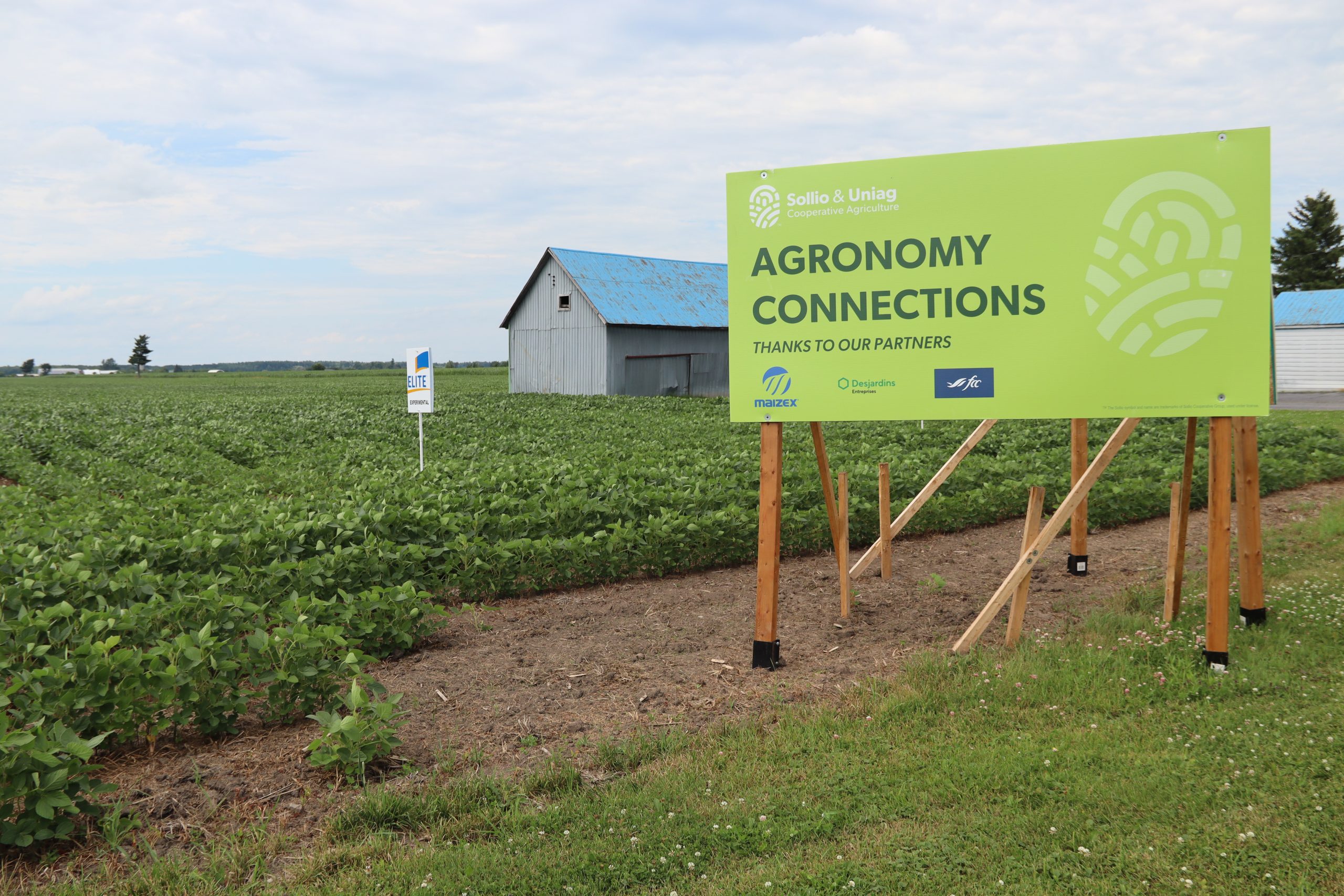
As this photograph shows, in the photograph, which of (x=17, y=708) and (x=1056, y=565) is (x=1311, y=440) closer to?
(x=1056, y=565)

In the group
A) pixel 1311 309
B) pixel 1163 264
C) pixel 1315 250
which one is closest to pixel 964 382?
pixel 1163 264

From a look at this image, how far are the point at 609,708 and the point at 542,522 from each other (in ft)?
11.9

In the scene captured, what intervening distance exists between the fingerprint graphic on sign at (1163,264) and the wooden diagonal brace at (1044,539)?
2.10 feet

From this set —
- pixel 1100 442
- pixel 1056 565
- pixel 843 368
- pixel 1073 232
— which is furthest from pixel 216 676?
pixel 1100 442

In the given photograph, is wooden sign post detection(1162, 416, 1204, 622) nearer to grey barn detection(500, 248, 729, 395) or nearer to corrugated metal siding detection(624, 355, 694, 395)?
grey barn detection(500, 248, 729, 395)

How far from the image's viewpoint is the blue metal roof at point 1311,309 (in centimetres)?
4181

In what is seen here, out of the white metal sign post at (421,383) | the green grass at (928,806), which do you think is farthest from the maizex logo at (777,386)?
the white metal sign post at (421,383)

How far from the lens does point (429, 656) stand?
20.6ft

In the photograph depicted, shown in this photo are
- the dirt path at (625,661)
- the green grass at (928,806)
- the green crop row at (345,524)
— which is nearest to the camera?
the green grass at (928,806)

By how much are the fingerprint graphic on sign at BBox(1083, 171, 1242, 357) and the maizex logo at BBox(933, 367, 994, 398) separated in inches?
29.6

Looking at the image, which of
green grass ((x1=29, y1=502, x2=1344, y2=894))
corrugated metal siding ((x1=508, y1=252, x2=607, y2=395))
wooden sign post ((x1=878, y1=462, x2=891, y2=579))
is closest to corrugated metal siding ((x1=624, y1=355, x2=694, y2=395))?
corrugated metal siding ((x1=508, y1=252, x2=607, y2=395))

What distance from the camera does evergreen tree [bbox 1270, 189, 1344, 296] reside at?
57812 millimetres

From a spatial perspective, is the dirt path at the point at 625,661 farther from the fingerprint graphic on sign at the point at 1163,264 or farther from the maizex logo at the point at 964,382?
the fingerprint graphic on sign at the point at 1163,264

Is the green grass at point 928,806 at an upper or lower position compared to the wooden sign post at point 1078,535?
lower
